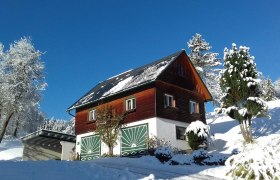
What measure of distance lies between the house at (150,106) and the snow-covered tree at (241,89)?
4.14 metres

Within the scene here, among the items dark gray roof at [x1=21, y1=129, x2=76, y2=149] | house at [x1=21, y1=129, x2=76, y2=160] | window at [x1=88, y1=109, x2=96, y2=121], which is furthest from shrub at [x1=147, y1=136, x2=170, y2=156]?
house at [x1=21, y1=129, x2=76, y2=160]

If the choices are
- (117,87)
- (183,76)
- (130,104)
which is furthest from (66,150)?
(183,76)

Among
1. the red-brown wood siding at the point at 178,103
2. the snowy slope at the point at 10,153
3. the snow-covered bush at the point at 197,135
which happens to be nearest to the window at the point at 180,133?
the red-brown wood siding at the point at 178,103

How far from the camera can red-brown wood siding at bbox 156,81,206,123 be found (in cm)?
2761

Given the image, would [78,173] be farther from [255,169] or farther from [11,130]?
[11,130]

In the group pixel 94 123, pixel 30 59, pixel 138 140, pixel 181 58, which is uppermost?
pixel 30 59

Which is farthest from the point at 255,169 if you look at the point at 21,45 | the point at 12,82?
the point at 21,45

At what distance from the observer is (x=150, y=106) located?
2722 cm

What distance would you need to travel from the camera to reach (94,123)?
32.0m

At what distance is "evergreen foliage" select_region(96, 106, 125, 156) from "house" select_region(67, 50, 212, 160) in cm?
50

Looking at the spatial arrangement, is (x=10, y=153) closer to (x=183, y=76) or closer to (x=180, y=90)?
(x=180, y=90)

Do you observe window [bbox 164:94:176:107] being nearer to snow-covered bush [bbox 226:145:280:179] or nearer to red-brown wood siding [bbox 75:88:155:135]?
red-brown wood siding [bbox 75:88:155:135]

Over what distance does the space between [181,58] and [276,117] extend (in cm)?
1502

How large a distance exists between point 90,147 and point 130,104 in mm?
6524
